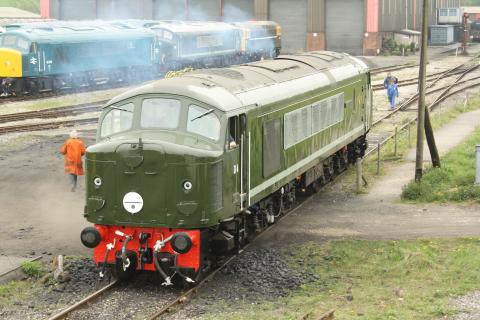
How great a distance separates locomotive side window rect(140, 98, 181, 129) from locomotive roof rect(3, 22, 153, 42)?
2685 centimetres

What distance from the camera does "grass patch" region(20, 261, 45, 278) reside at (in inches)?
551

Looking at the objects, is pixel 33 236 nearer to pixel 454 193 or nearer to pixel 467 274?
pixel 467 274

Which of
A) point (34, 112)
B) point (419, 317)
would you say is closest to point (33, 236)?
point (419, 317)

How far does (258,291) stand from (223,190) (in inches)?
62.4

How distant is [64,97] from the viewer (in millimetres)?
38688

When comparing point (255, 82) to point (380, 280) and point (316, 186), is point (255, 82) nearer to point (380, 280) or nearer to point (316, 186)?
point (380, 280)

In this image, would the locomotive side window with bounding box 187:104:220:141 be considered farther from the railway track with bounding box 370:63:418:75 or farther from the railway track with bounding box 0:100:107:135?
the railway track with bounding box 370:63:418:75

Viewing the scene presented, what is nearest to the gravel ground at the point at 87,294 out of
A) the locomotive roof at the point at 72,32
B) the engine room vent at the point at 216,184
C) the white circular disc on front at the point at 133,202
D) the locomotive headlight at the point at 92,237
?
the locomotive headlight at the point at 92,237

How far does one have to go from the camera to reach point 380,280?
13641mm

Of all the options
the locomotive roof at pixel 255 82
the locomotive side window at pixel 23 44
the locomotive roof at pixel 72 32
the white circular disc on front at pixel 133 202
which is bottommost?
the white circular disc on front at pixel 133 202

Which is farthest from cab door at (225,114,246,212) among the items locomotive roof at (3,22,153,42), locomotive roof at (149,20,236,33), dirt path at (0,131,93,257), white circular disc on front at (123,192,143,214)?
locomotive roof at (149,20,236,33)

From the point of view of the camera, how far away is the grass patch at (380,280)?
1200 centimetres

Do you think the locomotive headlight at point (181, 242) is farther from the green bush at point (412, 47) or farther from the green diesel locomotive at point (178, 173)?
the green bush at point (412, 47)

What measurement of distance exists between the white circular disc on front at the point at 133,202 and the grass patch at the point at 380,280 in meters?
1.88
